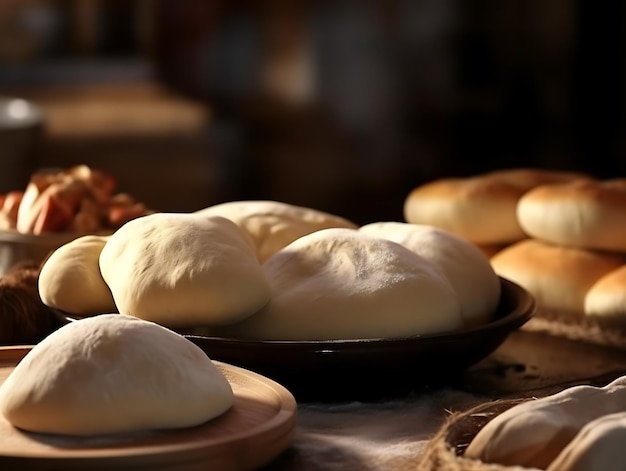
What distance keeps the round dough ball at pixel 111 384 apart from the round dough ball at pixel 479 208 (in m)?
0.56

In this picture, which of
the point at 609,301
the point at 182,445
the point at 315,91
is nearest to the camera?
the point at 182,445

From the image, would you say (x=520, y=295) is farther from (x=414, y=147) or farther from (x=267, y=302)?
(x=414, y=147)

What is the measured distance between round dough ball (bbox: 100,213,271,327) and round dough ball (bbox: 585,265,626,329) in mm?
337

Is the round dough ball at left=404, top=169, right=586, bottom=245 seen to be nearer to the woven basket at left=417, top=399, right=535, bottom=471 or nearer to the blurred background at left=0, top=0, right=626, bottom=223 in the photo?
the woven basket at left=417, top=399, right=535, bottom=471

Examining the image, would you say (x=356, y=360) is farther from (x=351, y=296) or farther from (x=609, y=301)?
A: (x=609, y=301)

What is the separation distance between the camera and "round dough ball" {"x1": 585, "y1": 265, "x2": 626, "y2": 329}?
0.88 metres

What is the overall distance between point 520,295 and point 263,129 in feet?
8.47

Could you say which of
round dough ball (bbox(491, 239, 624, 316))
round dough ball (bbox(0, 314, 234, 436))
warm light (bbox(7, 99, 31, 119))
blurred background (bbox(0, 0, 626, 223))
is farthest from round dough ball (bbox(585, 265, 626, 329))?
warm light (bbox(7, 99, 31, 119))

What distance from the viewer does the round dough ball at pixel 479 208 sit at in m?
1.06

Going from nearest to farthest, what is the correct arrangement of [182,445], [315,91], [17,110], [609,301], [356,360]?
[182,445] → [356,360] → [609,301] → [17,110] → [315,91]

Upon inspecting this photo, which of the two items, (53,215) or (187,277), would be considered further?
(53,215)

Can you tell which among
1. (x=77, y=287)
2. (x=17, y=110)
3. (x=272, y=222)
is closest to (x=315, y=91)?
(x=17, y=110)

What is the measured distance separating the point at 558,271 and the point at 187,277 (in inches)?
16.8

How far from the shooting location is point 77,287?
2.38 ft
